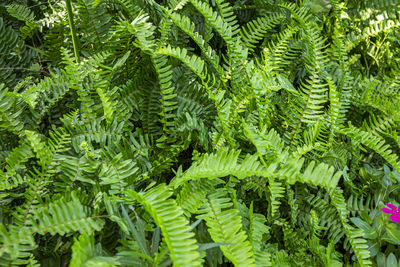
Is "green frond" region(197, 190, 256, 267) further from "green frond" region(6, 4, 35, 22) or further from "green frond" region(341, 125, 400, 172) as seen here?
"green frond" region(6, 4, 35, 22)

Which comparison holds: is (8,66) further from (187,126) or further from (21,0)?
(187,126)

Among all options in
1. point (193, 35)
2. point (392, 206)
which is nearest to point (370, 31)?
point (392, 206)

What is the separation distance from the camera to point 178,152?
109cm

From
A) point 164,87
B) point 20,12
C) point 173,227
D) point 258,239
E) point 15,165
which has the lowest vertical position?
point 258,239

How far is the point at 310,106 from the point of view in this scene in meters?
1.18

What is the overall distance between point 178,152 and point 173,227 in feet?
1.30

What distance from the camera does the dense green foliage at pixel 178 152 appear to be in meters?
0.84

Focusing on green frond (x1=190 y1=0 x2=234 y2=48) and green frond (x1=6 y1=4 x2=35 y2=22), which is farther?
green frond (x1=6 y1=4 x2=35 y2=22)

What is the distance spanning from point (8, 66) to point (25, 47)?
4.9 inches

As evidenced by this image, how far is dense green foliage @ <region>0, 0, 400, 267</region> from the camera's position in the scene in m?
0.84

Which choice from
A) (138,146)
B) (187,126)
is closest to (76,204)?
(138,146)

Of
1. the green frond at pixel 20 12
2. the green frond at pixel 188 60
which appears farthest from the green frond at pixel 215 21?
the green frond at pixel 20 12

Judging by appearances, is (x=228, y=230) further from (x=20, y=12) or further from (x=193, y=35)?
(x=20, y=12)

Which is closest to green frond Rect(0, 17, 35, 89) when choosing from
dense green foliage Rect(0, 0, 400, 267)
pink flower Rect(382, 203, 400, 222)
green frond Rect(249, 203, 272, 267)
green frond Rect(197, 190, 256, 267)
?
dense green foliage Rect(0, 0, 400, 267)
